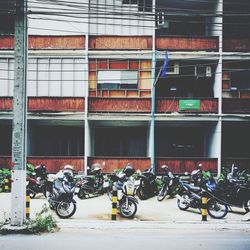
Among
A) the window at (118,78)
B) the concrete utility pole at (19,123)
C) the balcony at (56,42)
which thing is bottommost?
the concrete utility pole at (19,123)

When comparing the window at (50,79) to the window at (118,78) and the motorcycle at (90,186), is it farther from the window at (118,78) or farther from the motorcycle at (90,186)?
the motorcycle at (90,186)

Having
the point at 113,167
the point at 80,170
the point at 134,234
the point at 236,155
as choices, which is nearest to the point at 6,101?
the point at 80,170

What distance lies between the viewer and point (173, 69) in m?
19.3

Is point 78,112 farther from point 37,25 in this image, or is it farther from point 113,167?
point 37,25

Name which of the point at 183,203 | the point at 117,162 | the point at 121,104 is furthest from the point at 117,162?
the point at 183,203

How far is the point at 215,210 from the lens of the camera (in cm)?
1048

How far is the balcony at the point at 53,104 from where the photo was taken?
18.0 metres

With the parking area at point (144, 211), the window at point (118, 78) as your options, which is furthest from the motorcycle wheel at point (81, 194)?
the window at point (118, 78)

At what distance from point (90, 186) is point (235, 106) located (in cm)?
976

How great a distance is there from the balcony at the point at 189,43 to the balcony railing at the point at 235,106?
3080mm

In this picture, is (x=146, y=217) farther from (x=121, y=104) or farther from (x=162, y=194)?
(x=121, y=104)

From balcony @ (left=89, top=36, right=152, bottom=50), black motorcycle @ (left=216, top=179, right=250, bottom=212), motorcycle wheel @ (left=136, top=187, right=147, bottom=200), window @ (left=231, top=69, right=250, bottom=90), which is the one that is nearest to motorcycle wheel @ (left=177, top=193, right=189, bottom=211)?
black motorcycle @ (left=216, top=179, right=250, bottom=212)

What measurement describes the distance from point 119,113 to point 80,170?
387cm

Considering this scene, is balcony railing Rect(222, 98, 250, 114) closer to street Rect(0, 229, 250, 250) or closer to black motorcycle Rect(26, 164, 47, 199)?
street Rect(0, 229, 250, 250)
